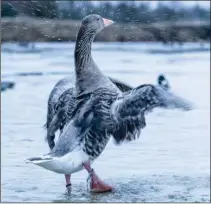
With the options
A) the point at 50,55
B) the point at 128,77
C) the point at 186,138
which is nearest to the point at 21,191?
the point at 186,138

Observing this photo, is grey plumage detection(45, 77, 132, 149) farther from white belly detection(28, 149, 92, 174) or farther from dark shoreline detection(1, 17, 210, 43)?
dark shoreline detection(1, 17, 210, 43)

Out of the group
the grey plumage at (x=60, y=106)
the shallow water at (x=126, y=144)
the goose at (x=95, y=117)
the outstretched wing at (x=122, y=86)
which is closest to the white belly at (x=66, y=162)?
the goose at (x=95, y=117)

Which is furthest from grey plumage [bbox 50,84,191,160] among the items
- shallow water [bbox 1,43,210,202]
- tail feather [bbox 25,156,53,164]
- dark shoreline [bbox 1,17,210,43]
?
dark shoreline [bbox 1,17,210,43]

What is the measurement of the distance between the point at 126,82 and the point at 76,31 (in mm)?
949

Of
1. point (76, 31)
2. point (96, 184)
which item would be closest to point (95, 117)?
point (96, 184)

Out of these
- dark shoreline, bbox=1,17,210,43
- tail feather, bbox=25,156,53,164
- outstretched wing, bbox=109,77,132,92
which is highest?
dark shoreline, bbox=1,17,210,43

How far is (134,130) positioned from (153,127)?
2.70 metres

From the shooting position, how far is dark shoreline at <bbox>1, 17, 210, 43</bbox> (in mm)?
6906

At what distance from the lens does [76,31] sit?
6.68 metres

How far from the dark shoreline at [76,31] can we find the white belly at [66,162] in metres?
1.53

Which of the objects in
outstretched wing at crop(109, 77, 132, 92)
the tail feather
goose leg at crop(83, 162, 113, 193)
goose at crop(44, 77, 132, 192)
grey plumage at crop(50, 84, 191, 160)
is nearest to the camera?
the tail feather

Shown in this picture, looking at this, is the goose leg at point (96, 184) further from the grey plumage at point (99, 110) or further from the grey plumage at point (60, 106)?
the grey plumage at point (60, 106)

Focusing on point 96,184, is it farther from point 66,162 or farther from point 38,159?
point 38,159

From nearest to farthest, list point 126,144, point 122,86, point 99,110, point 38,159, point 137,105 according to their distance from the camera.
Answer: point 38,159 < point 137,105 < point 99,110 < point 122,86 < point 126,144
